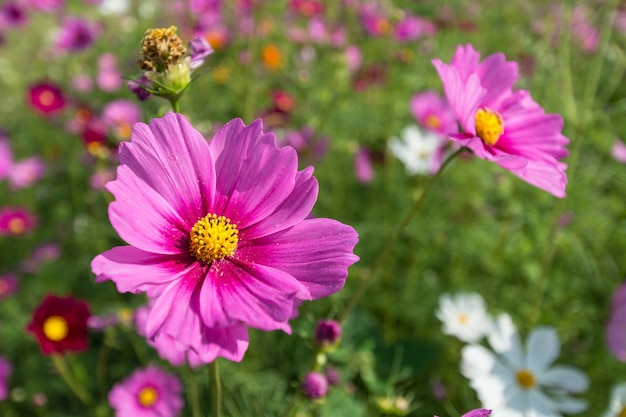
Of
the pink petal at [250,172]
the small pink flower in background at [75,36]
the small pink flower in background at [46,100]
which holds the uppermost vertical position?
the pink petal at [250,172]

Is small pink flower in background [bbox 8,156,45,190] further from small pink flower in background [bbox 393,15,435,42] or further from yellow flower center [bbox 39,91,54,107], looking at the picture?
small pink flower in background [bbox 393,15,435,42]

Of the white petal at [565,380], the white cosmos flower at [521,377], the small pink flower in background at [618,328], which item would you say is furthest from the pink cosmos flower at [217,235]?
the small pink flower in background at [618,328]

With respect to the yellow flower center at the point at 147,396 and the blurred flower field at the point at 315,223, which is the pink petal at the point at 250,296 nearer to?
the blurred flower field at the point at 315,223

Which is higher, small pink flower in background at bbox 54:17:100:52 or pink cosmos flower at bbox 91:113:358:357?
pink cosmos flower at bbox 91:113:358:357

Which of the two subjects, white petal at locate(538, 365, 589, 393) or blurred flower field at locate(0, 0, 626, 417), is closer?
blurred flower field at locate(0, 0, 626, 417)

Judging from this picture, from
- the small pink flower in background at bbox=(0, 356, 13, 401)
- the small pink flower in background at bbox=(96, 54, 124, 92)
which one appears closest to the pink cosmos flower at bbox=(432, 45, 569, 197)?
the small pink flower in background at bbox=(0, 356, 13, 401)

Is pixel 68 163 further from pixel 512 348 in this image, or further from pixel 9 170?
pixel 512 348

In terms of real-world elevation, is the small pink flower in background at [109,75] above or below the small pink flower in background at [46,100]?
below

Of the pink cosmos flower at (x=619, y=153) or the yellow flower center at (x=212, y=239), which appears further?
the pink cosmos flower at (x=619, y=153)

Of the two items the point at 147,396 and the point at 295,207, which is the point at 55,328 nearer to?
the point at 147,396
